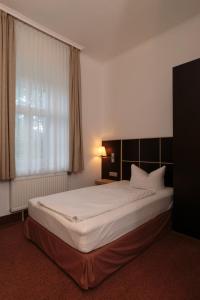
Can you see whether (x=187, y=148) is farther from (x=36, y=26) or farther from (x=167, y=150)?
(x=36, y=26)

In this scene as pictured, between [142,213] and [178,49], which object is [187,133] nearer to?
[142,213]

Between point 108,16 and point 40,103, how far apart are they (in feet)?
5.49

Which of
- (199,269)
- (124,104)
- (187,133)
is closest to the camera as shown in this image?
(199,269)

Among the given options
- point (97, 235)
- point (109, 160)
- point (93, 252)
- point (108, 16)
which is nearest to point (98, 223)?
point (97, 235)

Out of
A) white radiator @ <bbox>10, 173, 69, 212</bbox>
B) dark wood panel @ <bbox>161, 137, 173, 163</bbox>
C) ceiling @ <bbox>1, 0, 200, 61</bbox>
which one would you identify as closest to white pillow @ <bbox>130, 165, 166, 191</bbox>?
dark wood panel @ <bbox>161, 137, 173, 163</bbox>

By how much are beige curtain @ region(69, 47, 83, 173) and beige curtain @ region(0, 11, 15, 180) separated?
1061 millimetres

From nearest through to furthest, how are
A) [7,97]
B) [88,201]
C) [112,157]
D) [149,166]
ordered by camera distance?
[88,201], [7,97], [149,166], [112,157]

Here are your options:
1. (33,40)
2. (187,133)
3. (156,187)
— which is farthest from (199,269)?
(33,40)

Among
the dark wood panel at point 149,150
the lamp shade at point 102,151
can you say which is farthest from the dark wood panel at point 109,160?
the dark wood panel at point 149,150

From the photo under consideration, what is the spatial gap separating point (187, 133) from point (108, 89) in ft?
7.39

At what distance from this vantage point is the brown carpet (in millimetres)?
1450

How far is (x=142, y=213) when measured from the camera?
82.9 inches

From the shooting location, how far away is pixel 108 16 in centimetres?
263

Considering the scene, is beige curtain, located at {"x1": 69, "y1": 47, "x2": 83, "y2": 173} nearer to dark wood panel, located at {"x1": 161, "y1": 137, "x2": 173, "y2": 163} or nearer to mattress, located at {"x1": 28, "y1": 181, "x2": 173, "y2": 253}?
mattress, located at {"x1": 28, "y1": 181, "x2": 173, "y2": 253}
